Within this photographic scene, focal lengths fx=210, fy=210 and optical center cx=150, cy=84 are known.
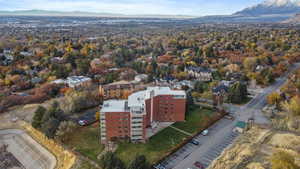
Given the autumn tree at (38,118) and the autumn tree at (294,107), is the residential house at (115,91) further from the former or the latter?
the autumn tree at (294,107)

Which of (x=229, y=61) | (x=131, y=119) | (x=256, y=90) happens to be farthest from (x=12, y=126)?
(x=229, y=61)

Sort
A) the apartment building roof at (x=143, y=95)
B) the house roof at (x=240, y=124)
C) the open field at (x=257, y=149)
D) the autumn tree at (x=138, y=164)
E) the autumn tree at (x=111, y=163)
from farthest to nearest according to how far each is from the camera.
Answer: the house roof at (x=240, y=124) → the apartment building roof at (x=143, y=95) → the open field at (x=257, y=149) → the autumn tree at (x=111, y=163) → the autumn tree at (x=138, y=164)

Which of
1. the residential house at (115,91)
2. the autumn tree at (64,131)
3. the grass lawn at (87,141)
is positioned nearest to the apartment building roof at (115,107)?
the grass lawn at (87,141)

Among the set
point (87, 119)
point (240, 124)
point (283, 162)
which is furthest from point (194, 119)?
point (87, 119)

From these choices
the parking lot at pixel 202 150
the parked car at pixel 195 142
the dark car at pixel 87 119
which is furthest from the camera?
the dark car at pixel 87 119

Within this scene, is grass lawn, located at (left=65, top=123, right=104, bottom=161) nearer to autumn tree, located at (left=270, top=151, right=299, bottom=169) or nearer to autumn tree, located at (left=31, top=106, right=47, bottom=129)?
autumn tree, located at (left=31, top=106, right=47, bottom=129)

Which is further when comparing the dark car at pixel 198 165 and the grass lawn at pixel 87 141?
the grass lawn at pixel 87 141

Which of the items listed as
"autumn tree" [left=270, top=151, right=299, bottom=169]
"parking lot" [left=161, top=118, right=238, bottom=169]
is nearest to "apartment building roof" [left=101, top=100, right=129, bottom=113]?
"parking lot" [left=161, top=118, right=238, bottom=169]
